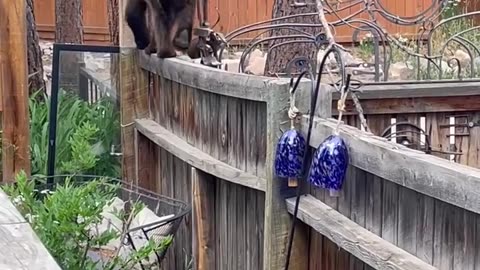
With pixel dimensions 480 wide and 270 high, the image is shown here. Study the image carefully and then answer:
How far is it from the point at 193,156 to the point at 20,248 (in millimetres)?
3020

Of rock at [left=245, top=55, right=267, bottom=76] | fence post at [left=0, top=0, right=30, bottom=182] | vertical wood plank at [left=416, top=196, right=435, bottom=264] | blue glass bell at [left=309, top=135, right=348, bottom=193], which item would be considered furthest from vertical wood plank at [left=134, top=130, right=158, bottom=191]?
rock at [left=245, top=55, right=267, bottom=76]

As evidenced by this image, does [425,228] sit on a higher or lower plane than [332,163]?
lower

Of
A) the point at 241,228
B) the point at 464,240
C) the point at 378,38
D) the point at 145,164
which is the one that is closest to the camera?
the point at 464,240

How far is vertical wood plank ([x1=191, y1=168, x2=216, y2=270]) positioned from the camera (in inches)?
173

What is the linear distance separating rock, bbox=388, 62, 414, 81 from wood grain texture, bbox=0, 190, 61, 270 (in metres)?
6.94

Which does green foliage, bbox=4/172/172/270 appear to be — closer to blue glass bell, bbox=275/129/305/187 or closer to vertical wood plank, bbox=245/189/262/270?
vertical wood plank, bbox=245/189/262/270

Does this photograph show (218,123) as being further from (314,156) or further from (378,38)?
(378,38)

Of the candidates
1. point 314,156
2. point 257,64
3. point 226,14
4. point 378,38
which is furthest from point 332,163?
point 226,14

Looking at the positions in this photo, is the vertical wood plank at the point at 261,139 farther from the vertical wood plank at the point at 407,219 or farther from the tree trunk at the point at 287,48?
the tree trunk at the point at 287,48

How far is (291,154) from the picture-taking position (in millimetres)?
3332

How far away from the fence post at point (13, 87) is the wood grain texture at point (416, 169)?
256 cm

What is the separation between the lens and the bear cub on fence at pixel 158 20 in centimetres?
583

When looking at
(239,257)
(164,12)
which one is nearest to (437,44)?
(164,12)

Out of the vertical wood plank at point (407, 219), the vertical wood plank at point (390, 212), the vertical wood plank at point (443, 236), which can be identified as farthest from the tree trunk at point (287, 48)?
the vertical wood plank at point (443, 236)
